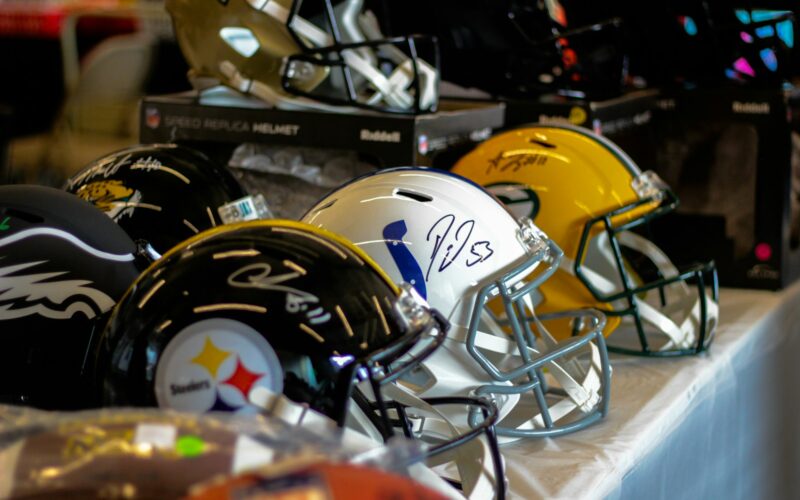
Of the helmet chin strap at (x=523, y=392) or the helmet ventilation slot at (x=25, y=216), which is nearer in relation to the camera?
the helmet ventilation slot at (x=25, y=216)

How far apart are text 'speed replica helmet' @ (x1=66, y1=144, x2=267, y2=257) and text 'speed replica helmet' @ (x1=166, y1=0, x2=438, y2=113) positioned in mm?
272

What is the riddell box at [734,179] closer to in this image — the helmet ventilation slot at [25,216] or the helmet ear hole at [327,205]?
the helmet ear hole at [327,205]

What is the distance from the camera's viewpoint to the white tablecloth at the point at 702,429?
0.93 m

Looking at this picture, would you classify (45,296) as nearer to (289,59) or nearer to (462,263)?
(462,263)

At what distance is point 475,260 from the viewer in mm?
980

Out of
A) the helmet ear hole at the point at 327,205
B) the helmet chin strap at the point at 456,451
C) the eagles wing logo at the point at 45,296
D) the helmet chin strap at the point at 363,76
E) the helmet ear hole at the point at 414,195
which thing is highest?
the helmet chin strap at the point at 363,76

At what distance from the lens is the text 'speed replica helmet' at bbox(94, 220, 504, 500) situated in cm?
72

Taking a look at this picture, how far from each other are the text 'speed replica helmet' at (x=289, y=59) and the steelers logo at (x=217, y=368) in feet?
2.24

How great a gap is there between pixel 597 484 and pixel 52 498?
506mm

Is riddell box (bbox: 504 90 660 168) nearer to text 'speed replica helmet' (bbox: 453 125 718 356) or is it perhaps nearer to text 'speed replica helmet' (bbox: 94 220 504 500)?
text 'speed replica helmet' (bbox: 453 125 718 356)

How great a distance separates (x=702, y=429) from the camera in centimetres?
117

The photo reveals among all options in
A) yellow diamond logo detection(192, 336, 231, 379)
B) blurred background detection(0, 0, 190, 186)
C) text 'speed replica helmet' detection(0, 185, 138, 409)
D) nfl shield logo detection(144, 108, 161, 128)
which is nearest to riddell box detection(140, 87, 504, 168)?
nfl shield logo detection(144, 108, 161, 128)

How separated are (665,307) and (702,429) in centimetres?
25

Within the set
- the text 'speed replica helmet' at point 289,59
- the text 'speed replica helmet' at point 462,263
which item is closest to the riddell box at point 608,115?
the text 'speed replica helmet' at point 289,59
